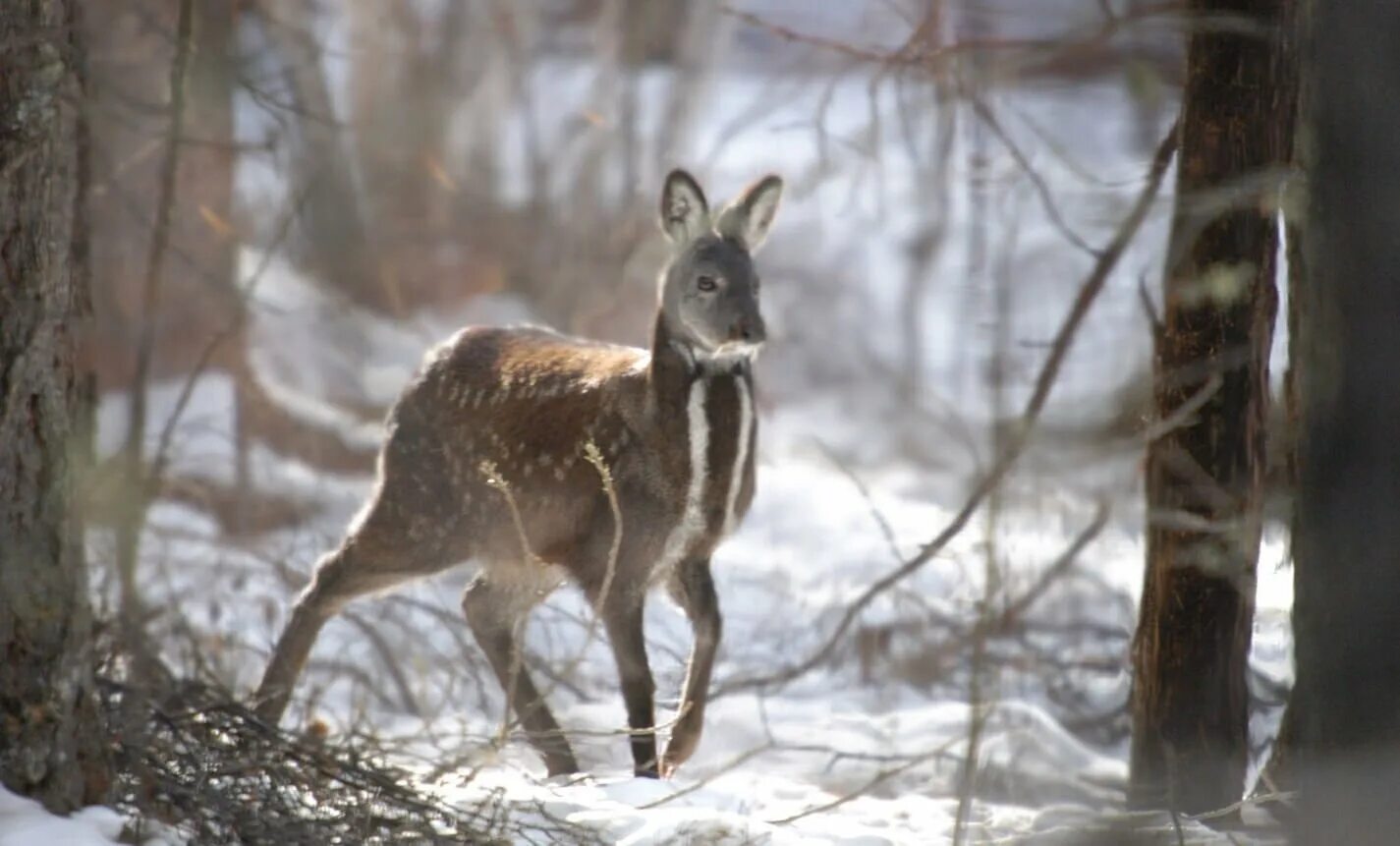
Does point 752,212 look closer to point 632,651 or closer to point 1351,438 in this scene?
point 632,651

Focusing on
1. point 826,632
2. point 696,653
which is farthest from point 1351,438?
point 826,632

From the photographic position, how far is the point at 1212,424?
17.7ft

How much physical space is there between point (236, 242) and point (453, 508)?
5.80m

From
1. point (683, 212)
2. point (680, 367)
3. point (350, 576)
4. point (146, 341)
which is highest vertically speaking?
point (683, 212)

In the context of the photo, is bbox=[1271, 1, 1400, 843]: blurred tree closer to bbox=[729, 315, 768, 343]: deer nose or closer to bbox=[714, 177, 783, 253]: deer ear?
bbox=[729, 315, 768, 343]: deer nose

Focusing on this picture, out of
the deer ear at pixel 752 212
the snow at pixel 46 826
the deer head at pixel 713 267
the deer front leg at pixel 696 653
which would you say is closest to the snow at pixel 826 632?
the snow at pixel 46 826

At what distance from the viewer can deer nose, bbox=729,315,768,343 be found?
591cm

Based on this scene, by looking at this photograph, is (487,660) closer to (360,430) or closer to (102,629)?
(102,629)

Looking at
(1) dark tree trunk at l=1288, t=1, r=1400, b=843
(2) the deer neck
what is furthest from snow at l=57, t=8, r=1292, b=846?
(2) the deer neck

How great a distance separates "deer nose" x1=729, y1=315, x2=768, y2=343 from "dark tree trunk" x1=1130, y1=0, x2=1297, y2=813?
4.10ft

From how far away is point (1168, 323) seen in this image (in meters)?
5.47

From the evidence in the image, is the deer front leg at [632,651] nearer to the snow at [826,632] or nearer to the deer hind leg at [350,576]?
the snow at [826,632]

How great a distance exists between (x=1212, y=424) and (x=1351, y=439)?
1.24m

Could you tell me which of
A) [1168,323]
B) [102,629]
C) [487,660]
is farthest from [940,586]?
[102,629]
